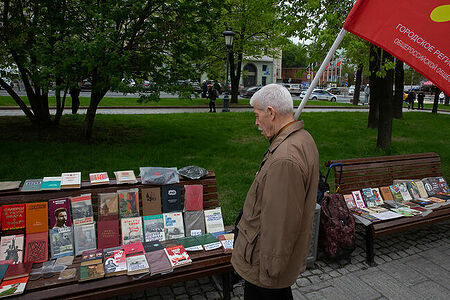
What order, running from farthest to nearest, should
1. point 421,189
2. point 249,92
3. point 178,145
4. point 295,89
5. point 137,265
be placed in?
point 295,89, point 249,92, point 178,145, point 421,189, point 137,265

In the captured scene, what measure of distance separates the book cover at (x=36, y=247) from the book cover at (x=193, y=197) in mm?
1485

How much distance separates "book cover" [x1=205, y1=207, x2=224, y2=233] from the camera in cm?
399

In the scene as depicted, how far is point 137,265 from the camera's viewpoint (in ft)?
10.1

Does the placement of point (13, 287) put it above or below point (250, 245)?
below

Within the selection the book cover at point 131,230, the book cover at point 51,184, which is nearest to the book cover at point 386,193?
the book cover at point 131,230

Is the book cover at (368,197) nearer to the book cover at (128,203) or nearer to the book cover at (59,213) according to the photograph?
the book cover at (128,203)

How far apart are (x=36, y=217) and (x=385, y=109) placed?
8.52 meters

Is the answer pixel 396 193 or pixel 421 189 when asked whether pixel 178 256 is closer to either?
pixel 396 193

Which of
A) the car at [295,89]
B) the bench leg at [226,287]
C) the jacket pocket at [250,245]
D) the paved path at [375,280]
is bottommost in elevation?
the paved path at [375,280]

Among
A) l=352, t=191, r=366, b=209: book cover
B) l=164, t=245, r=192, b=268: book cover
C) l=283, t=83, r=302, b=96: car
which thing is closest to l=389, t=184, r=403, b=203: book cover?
l=352, t=191, r=366, b=209: book cover

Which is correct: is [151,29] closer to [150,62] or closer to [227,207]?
→ [150,62]

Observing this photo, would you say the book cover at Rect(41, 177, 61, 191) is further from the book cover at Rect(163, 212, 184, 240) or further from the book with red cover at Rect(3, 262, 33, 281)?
the book cover at Rect(163, 212, 184, 240)

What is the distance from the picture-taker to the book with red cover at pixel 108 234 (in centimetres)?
357

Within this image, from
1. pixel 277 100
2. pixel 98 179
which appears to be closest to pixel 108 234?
pixel 98 179
